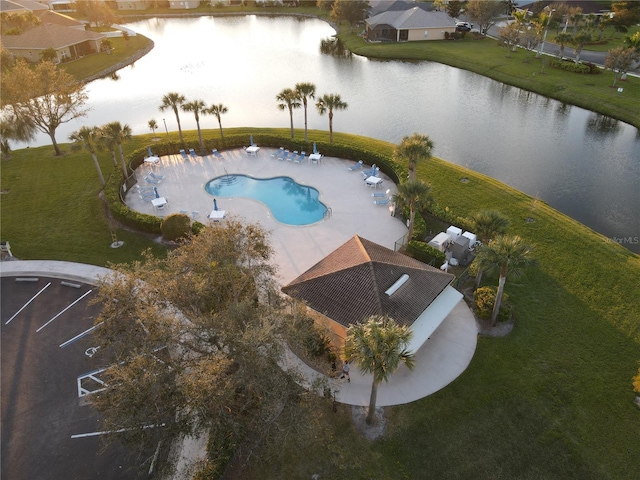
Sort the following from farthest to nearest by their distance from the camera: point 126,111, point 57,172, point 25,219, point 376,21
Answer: point 376,21 → point 126,111 → point 57,172 → point 25,219

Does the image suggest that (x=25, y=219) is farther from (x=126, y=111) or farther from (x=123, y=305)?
(x=126, y=111)

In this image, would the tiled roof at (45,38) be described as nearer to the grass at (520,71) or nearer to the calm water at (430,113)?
the calm water at (430,113)

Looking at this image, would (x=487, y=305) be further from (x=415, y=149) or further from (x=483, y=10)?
(x=483, y=10)

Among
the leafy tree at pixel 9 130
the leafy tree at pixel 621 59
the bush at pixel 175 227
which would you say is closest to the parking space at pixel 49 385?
the bush at pixel 175 227

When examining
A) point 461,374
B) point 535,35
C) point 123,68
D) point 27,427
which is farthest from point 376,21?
point 27,427

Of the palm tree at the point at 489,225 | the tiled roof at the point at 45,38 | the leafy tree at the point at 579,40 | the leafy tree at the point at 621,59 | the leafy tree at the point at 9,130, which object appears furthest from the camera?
the tiled roof at the point at 45,38

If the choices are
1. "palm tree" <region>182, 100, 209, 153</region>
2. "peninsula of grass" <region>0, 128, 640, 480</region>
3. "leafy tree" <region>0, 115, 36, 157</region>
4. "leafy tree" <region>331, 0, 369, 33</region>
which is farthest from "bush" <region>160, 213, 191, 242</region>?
"leafy tree" <region>331, 0, 369, 33</region>
